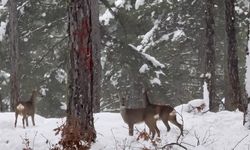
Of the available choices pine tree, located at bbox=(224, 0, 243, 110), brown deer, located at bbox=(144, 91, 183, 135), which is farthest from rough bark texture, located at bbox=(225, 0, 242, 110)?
brown deer, located at bbox=(144, 91, 183, 135)

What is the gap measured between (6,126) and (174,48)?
53.1 ft

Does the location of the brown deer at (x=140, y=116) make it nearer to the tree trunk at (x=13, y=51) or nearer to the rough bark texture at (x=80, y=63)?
the rough bark texture at (x=80, y=63)

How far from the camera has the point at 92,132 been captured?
8.53 meters

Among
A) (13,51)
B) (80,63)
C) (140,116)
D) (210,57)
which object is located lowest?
(140,116)

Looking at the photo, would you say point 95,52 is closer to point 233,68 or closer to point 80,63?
point 233,68

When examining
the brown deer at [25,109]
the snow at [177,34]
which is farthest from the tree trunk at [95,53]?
the snow at [177,34]

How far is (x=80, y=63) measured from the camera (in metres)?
8.39

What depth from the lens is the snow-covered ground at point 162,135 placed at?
8688 millimetres

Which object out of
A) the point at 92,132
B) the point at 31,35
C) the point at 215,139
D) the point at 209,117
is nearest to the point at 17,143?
the point at 92,132

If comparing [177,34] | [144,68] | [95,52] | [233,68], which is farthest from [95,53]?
[177,34]

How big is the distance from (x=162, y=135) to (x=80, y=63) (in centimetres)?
274

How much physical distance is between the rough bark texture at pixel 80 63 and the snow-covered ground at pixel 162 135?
66 cm

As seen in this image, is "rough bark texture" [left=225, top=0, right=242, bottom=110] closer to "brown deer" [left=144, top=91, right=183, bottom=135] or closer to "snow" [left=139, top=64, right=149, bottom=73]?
"brown deer" [left=144, top=91, right=183, bottom=135]

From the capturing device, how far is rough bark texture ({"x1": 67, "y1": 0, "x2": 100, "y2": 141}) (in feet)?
27.6
